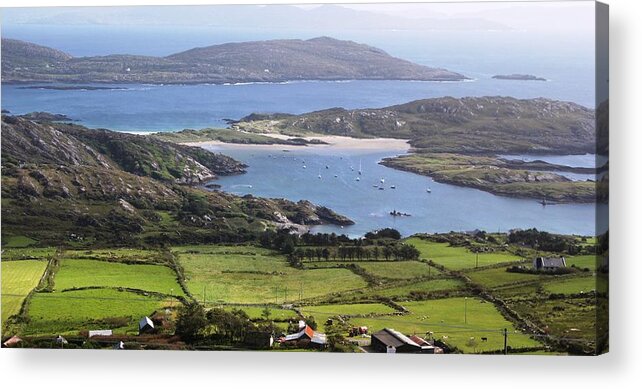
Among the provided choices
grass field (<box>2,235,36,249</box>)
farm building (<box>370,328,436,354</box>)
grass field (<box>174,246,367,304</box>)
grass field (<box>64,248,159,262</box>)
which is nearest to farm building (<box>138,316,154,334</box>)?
grass field (<box>174,246,367,304</box>)

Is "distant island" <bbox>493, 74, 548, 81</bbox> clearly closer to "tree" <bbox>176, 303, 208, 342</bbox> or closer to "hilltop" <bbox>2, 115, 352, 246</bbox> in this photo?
"hilltop" <bbox>2, 115, 352, 246</bbox>

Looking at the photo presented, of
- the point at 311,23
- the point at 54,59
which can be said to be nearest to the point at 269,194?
the point at 311,23

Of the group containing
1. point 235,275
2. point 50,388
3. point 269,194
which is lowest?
point 50,388

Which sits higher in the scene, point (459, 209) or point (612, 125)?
point (612, 125)

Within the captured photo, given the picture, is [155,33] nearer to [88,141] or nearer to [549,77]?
[88,141]

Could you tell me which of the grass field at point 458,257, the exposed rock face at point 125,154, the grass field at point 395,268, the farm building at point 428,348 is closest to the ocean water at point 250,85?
the exposed rock face at point 125,154

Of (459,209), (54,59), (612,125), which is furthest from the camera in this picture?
(54,59)

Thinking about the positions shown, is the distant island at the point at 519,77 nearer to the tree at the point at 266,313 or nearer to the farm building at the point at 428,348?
the farm building at the point at 428,348
